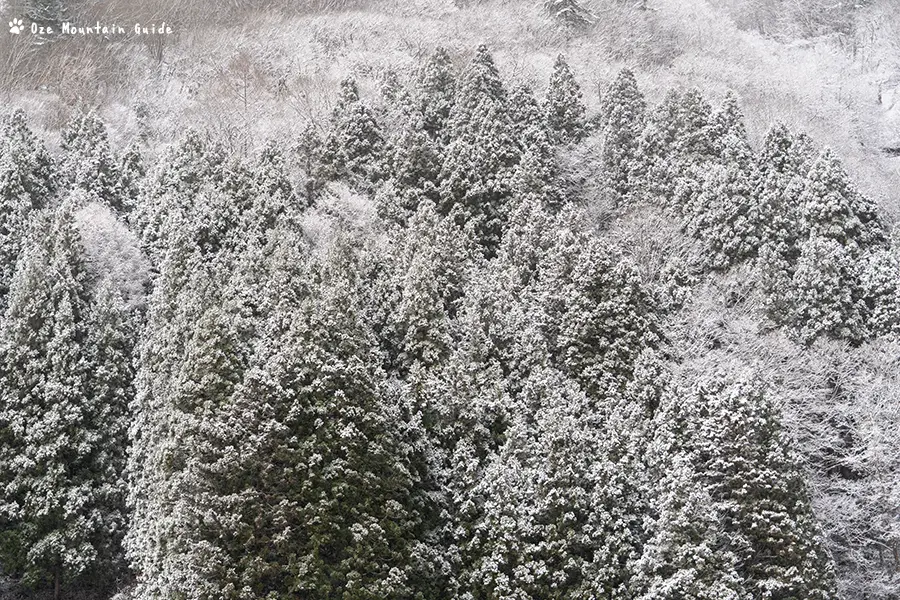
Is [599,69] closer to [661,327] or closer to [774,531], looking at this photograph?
[661,327]

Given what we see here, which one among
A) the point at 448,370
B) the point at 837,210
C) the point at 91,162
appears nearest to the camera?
the point at 448,370

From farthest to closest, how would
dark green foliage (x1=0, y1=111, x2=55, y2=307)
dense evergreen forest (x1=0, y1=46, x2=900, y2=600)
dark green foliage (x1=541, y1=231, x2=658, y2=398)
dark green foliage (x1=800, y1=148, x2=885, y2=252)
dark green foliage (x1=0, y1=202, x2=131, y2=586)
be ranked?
dark green foliage (x1=0, y1=111, x2=55, y2=307)
dark green foliage (x1=800, y1=148, x2=885, y2=252)
dark green foliage (x1=0, y1=202, x2=131, y2=586)
dark green foliage (x1=541, y1=231, x2=658, y2=398)
dense evergreen forest (x1=0, y1=46, x2=900, y2=600)

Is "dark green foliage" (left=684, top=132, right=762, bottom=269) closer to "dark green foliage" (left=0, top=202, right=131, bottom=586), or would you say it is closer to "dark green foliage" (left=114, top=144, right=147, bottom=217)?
"dark green foliage" (left=0, top=202, right=131, bottom=586)

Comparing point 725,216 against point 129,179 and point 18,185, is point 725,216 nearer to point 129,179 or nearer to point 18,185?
point 129,179

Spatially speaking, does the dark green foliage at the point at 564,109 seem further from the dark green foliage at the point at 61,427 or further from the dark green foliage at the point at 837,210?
the dark green foliage at the point at 61,427

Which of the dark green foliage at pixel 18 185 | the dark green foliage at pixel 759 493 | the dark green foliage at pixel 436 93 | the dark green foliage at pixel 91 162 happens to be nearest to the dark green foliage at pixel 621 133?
the dark green foliage at pixel 436 93

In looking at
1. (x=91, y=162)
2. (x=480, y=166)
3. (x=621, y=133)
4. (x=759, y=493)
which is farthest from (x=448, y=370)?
(x=91, y=162)

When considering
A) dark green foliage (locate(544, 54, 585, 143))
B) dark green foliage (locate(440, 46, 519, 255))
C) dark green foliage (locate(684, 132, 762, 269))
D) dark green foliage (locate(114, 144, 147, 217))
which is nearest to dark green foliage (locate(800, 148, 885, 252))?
dark green foliage (locate(684, 132, 762, 269))

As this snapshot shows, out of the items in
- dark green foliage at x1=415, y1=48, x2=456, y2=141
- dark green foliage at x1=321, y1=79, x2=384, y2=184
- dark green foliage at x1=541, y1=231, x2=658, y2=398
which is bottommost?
dark green foliage at x1=541, y1=231, x2=658, y2=398
